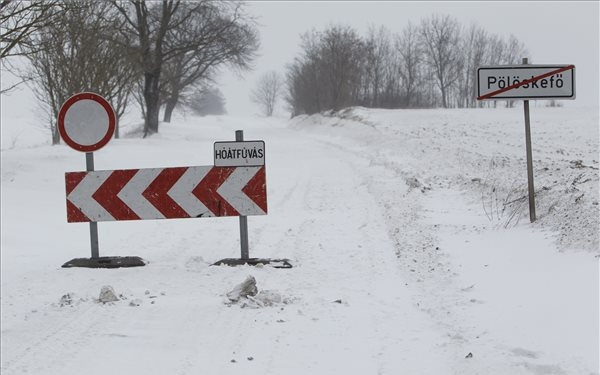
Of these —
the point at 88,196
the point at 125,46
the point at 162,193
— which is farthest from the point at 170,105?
the point at 162,193

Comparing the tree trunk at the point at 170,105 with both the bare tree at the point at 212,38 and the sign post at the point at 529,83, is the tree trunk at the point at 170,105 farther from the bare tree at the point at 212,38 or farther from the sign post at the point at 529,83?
the sign post at the point at 529,83

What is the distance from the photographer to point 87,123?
Result: 677 centimetres

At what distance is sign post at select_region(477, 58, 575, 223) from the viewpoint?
286 inches

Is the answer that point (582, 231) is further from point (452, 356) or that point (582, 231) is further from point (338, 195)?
point (338, 195)

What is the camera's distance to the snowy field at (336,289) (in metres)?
4.07

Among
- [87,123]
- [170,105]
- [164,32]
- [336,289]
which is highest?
[164,32]

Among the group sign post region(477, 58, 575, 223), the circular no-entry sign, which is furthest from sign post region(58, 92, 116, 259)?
sign post region(477, 58, 575, 223)

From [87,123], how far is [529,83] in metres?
5.37

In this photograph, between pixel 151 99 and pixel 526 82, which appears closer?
pixel 526 82

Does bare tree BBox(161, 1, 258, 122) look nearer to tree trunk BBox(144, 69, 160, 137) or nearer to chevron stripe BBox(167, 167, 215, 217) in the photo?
tree trunk BBox(144, 69, 160, 137)

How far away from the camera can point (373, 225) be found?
859 cm

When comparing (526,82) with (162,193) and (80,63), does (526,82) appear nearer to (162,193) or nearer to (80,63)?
(162,193)

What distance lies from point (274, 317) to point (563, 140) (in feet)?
64.4

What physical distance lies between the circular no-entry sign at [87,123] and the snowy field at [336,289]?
1.47 metres
